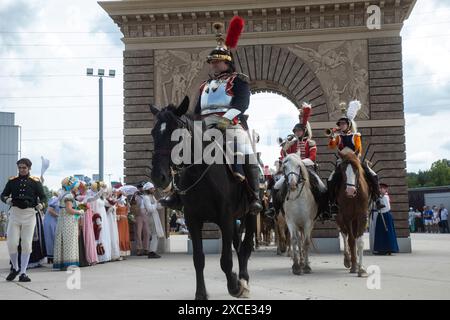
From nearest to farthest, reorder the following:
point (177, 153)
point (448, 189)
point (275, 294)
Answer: point (177, 153) < point (275, 294) < point (448, 189)

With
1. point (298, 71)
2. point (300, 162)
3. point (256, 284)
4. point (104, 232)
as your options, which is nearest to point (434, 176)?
point (298, 71)

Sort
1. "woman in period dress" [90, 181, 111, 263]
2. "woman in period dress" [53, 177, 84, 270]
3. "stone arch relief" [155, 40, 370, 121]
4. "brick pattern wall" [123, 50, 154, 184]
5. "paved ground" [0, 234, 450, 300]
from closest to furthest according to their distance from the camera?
"paved ground" [0, 234, 450, 300] → "woman in period dress" [53, 177, 84, 270] → "woman in period dress" [90, 181, 111, 263] → "stone arch relief" [155, 40, 370, 121] → "brick pattern wall" [123, 50, 154, 184]

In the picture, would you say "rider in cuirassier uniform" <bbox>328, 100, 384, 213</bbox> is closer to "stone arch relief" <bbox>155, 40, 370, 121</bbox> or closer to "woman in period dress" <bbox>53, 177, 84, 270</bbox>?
"woman in period dress" <bbox>53, 177, 84, 270</bbox>

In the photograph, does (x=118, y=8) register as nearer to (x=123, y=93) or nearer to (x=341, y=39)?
(x=123, y=93)

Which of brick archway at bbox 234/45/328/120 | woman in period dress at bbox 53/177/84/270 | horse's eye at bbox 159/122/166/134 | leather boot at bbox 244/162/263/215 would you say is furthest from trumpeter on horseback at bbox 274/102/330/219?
brick archway at bbox 234/45/328/120

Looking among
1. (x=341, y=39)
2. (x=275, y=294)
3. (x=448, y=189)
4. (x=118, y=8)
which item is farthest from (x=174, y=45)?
(x=448, y=189)

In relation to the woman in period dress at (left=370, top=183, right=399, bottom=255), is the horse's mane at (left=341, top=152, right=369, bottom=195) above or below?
above

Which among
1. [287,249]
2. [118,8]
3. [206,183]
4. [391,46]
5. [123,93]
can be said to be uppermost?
[118,8]

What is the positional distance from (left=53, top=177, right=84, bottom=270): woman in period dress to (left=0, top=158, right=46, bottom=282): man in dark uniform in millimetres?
2540

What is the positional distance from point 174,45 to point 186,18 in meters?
1.14

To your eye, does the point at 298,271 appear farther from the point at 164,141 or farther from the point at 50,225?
the point at 50,225

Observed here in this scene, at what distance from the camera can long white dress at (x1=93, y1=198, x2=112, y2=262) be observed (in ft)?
57.5

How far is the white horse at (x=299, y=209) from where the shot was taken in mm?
12820

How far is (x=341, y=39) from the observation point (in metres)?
23.1
